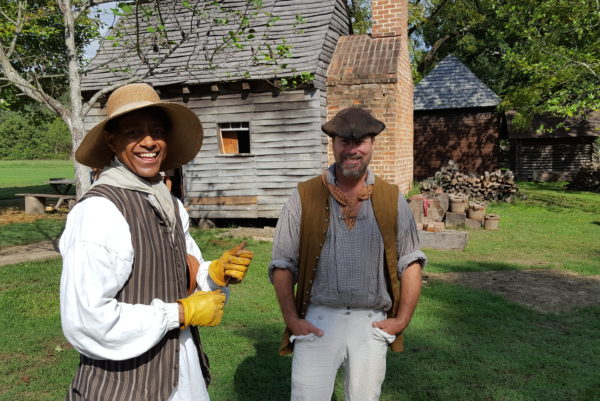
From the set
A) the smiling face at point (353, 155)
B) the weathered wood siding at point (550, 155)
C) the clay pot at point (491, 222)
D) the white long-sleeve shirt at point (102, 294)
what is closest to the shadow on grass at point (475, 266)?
the clay pot at point (491, 222)

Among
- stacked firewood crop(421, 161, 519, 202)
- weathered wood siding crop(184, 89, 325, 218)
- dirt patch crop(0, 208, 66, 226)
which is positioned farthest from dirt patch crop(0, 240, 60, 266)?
stacked firewood crop(421, 161, 519, 202)

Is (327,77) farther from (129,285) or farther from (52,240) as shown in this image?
(129,285)

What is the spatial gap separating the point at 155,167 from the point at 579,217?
549 inches

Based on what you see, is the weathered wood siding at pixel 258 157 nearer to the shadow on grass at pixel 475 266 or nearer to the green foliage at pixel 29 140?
the shadow on grass at pixel 475 266

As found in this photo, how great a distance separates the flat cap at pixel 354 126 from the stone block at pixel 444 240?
7.16m

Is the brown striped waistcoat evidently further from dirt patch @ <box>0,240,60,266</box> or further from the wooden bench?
the wooden bench

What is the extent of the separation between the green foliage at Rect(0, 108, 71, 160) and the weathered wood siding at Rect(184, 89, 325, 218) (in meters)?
44.7

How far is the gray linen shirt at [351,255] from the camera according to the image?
2.53 metres

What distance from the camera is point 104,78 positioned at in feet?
39.4

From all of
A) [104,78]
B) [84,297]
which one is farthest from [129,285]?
[104,78]

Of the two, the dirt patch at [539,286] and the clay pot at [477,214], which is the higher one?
the clay pot at [477,214]

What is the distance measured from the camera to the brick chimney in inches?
452

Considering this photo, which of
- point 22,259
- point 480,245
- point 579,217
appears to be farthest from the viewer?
point 579,217

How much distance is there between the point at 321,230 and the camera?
2545 mm
